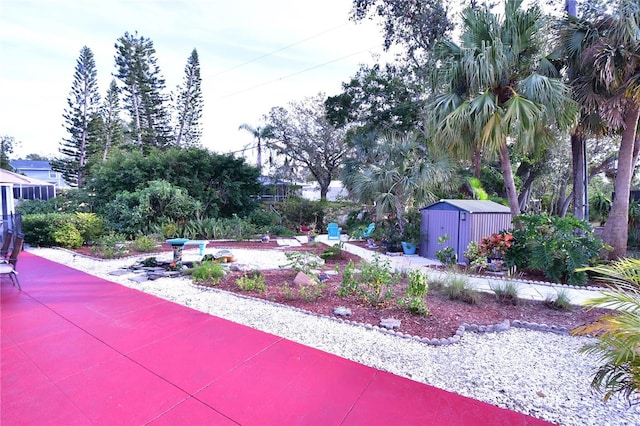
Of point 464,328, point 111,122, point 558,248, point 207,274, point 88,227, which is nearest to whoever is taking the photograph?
point 464,328

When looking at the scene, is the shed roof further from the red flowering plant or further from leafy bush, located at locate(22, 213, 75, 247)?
leafy bush, located at locate(22, 213, 75, 247)

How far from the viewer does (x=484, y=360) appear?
2.88m

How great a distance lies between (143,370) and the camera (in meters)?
2.60

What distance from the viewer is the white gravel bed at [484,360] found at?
2.21 metres

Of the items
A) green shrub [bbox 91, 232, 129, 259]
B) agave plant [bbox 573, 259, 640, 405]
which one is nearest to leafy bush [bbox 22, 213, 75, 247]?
green shrub [bbox 91, 232, 129, 259]

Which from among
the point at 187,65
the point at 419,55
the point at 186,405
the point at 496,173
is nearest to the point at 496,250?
the point at 186,405

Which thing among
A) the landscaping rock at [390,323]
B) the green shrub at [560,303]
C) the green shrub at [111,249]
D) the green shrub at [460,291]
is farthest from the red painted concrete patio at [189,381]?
the green shrub at [111,249]

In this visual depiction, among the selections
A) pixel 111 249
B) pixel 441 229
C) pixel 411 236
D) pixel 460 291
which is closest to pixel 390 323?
pixel 460 291

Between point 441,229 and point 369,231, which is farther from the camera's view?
point 369,231

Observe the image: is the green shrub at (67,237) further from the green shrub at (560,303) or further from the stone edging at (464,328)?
the green shrub at (560,303)

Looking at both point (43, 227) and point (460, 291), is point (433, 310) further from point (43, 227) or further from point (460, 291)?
point (43, 227)

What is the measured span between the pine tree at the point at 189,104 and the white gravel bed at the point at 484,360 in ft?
76.6

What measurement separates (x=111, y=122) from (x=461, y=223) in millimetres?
26552

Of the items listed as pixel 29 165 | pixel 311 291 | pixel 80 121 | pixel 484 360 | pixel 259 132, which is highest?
pixel 80 121
